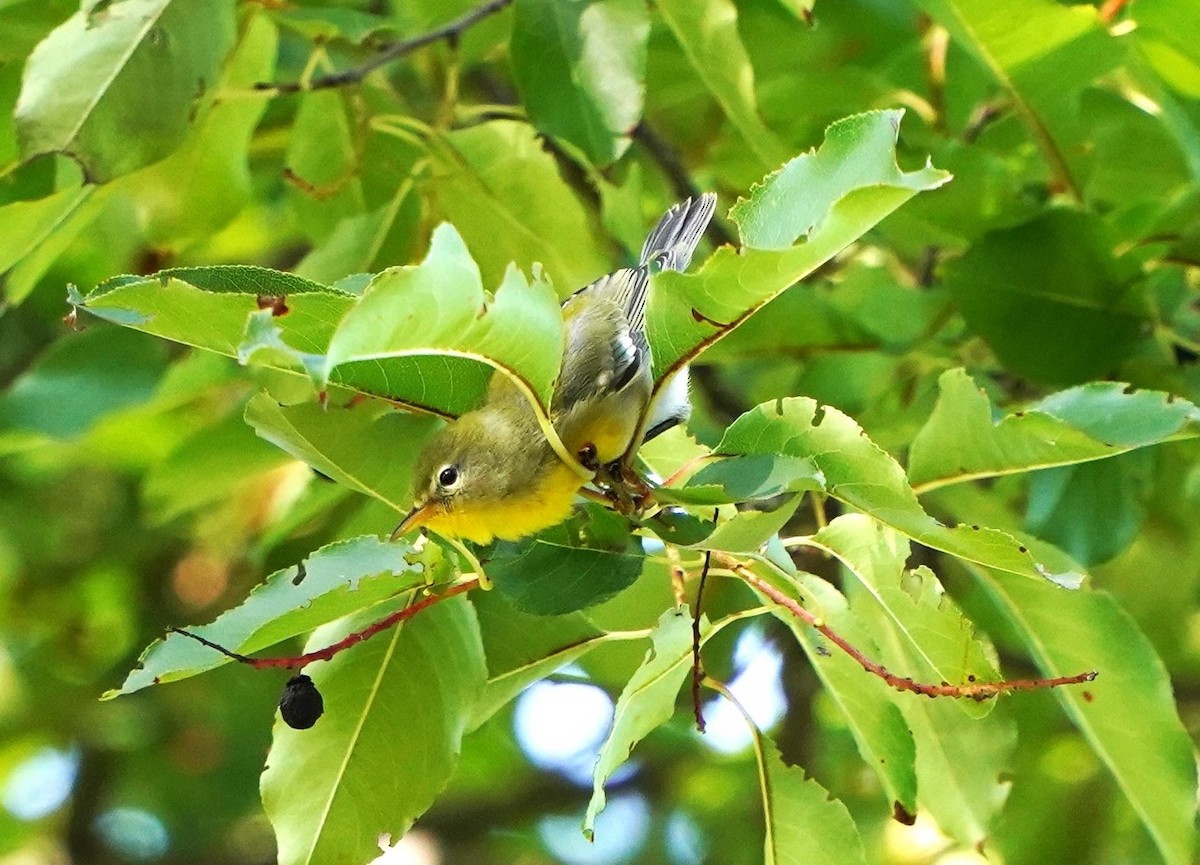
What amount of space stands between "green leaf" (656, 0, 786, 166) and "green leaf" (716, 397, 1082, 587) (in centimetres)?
86

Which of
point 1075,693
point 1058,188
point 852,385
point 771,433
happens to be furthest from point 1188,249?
point 771,433

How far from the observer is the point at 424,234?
7.59ft

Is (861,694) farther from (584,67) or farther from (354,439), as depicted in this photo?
(584,67)

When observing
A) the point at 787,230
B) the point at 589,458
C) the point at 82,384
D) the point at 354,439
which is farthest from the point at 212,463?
the point at 787,230

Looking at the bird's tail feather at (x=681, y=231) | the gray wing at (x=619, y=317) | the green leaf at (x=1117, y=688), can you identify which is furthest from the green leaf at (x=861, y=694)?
the bird's tail feather at (x=681, y=231)

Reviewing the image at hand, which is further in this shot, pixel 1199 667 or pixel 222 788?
pixel 222 788

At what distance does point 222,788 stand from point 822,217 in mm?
3797

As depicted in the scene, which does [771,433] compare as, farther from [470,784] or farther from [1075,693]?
[470,784]

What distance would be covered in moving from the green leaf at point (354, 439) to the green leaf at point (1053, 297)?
0.94 metres

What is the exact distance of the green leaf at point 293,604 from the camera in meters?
1.24

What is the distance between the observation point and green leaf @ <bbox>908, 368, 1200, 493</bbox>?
1.27 m

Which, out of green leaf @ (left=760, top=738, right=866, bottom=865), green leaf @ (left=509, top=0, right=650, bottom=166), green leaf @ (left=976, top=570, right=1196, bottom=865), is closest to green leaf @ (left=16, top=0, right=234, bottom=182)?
green leaf @ (left=509, top=0, right=650, bottom=166)

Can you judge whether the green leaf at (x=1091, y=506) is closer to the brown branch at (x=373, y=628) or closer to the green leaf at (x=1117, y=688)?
the green leaf at (x=1117, y=688)

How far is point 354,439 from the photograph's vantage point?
1.46 meters
